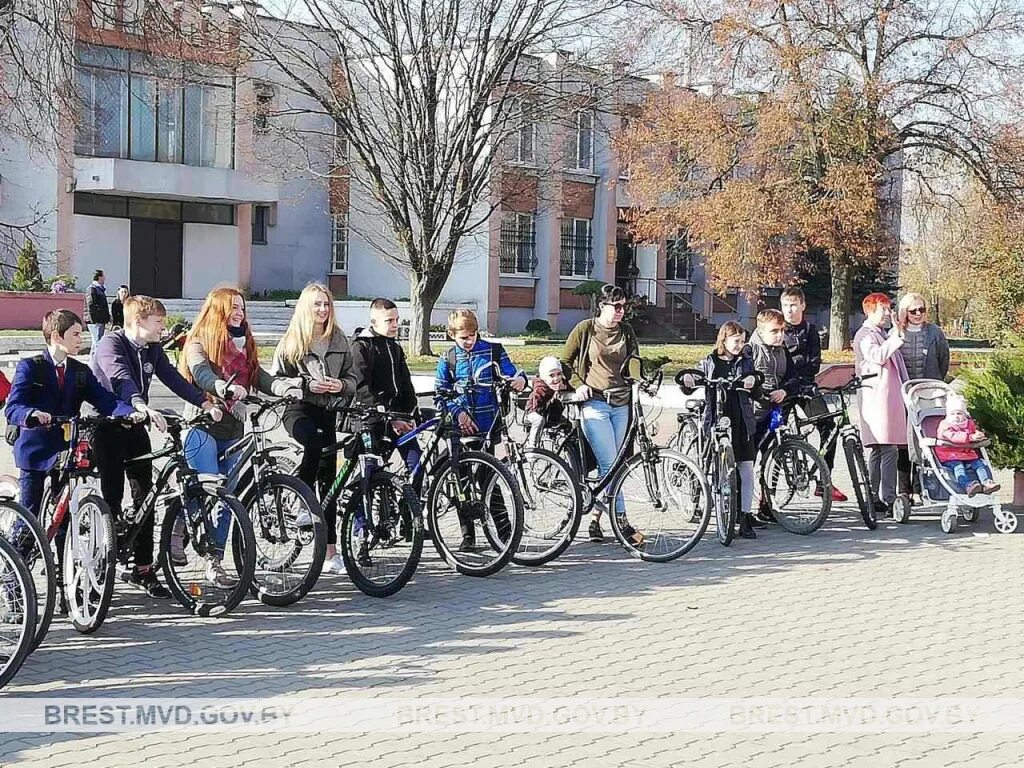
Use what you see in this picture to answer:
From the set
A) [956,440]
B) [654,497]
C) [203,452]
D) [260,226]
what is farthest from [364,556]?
[260,226]

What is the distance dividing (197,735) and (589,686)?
70.9 inches

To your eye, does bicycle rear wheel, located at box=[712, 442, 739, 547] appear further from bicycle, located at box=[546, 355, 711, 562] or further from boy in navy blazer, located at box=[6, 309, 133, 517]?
boy in navy blazer, located at box=[6, 309, 133, 517]

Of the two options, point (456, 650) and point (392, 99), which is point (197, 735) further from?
point (392, 99)

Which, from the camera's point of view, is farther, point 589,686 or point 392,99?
point 392,99

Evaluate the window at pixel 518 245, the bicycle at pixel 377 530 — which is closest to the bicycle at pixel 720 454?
the bicycle at pixel 377 530

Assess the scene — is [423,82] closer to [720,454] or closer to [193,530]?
[720,454]

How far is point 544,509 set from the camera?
917cm

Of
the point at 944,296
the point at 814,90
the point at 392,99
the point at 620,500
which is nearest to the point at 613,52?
the point at 392,99

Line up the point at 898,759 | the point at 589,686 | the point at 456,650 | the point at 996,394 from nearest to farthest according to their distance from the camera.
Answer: the point at 898,759 < the point at 589,686 < the point at 456,650 < the point at 996,394

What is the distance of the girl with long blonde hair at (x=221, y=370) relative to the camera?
8.31 m

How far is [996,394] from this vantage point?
11.6 m

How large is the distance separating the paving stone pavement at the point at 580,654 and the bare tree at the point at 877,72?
2318 cm

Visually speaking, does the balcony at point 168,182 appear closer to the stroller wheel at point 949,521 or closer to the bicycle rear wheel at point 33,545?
the stroller wheel at point 949,521

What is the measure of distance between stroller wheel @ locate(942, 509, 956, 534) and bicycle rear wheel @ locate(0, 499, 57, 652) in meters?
6.82
